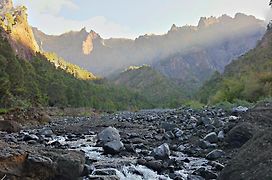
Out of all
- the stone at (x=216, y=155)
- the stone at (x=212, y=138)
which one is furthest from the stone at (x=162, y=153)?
the stone at (x=212, y=138)

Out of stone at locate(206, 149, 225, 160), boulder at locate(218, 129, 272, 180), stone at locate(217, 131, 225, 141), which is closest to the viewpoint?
boulder at locate(218, 129, 272, 180)

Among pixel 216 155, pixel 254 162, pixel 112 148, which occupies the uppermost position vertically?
pixel 254 162

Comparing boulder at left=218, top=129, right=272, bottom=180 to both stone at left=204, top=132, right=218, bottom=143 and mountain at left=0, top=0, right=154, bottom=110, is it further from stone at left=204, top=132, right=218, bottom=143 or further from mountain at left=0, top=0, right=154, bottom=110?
mountain at left=0, top=0, right=154, bottom=110

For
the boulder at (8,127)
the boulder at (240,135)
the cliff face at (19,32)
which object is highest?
the cliff face at (19,32)

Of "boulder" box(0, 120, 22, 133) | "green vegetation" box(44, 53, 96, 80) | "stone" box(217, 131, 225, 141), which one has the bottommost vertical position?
"boulder" box(0, 120, 22, 133)

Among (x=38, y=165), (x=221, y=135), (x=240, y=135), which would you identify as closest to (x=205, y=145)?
(x=221, y=135)

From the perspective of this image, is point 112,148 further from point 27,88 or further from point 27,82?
point 27,82

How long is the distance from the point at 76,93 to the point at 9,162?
77788mm

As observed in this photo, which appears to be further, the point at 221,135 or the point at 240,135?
the point at 221,135

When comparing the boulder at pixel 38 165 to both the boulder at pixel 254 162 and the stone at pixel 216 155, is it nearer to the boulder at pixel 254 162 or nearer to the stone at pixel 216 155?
the boulder at pixel 254 162

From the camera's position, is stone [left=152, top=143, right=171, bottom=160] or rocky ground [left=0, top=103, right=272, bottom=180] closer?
rocky ground [left=0, top=103, right=272, bottom=180]

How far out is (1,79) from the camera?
125 feet

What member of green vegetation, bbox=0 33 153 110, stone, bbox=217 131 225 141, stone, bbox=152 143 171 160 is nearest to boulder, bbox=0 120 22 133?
stone, bbox=152 143 171 160

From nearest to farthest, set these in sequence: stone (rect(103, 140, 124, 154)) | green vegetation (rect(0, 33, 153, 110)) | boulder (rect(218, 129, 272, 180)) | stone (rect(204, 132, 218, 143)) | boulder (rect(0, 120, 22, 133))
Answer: boulder (rect(218, 129, 272, 180)) → stone (rect(103, 140, 124, 154)) → stone (rect(204, 132, 218, 143)) → boulder (rect(0, 120, 22, 133)) → green vegetation (rect(0, 33, 153, 110))
